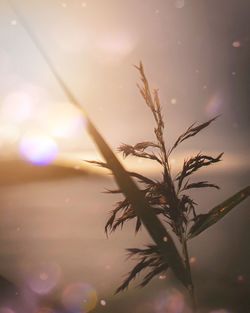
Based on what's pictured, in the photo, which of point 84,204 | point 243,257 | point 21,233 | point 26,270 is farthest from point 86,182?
point 243,257

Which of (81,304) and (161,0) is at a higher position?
(161,0)

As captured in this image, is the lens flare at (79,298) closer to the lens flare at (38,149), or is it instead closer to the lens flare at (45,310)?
the lens flare at (45,310)

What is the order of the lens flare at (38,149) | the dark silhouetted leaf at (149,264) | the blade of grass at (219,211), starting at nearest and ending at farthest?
the blade of grass at (219,211) < the dark silhouetted leaf at (149,264) < the lens flare at (38,149)

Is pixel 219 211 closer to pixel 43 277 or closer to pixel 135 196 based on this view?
pixel 135 196

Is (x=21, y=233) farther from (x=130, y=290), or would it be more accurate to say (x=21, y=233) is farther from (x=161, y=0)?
(x=161, y=0)

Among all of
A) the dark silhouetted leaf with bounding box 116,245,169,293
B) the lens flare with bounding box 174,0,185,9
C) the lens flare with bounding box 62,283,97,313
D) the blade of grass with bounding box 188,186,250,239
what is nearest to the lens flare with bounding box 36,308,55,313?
the lens flare with bounding box 62,283,97,313

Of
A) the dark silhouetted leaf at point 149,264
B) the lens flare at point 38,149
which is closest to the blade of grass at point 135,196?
the dark silhouetted leaf at point 149,264

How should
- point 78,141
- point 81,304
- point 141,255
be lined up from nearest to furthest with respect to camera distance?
point 141,255
point 78,141
point 81,304

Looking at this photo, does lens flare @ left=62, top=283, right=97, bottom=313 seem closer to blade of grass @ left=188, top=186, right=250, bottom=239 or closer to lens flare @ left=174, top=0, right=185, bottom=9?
blade of grass @ left=188, top=186, right=250, bottom=239
